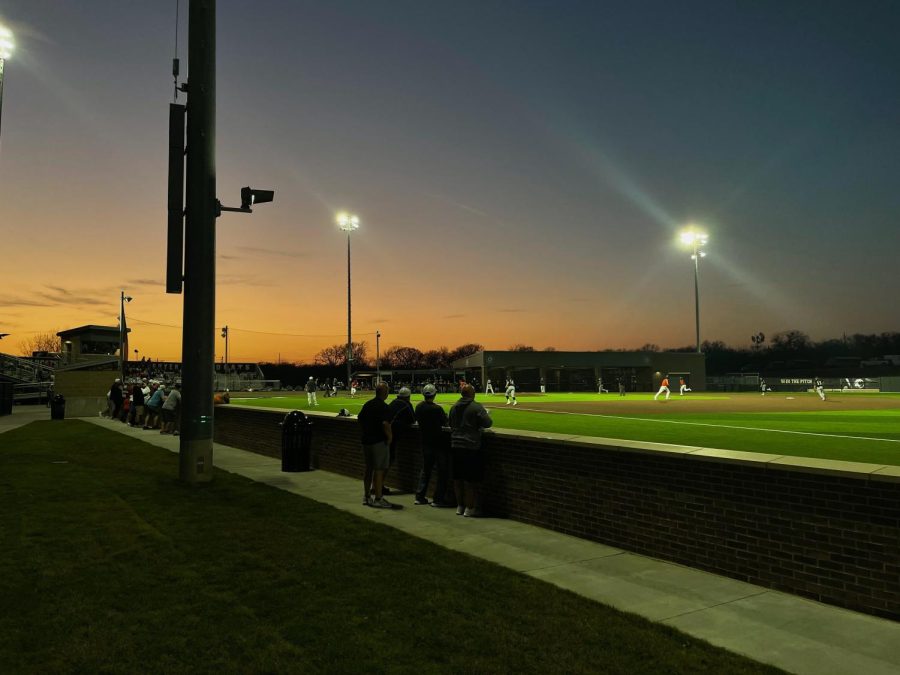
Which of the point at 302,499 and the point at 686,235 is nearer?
the point at 302,499

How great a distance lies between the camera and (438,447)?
9945mm

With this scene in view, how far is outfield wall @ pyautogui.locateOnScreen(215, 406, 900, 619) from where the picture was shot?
17.6 feet

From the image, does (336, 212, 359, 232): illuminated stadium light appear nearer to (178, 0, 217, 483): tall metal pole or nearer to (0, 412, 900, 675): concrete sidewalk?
(178, 0, 217, 483): tall metal pole

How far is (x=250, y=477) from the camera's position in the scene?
504 inches

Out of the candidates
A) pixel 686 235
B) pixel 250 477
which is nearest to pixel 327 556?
pixel 250 477

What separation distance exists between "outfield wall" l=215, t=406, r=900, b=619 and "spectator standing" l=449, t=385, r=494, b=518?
0.33m

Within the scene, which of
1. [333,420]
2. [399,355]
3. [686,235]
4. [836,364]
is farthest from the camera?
[399,355]

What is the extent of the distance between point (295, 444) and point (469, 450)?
20.0 feet

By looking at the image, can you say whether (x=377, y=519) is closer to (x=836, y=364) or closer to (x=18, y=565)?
(x=18, y=565)

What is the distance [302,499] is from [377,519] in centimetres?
194

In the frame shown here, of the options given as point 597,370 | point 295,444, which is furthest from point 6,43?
point 597,370

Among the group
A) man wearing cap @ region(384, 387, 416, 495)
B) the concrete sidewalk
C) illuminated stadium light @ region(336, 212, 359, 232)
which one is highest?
illuminated stadium light @ region(336, 212, 359, 232)

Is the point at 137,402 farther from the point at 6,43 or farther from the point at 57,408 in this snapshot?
the point at 6,43

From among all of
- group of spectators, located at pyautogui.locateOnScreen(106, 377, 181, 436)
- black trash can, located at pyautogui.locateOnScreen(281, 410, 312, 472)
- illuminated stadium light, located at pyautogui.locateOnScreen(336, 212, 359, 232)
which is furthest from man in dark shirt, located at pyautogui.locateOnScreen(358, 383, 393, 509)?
illuminated stadium light, located at pyautogui.locateOnScreen(336, 212, 359, 232)
